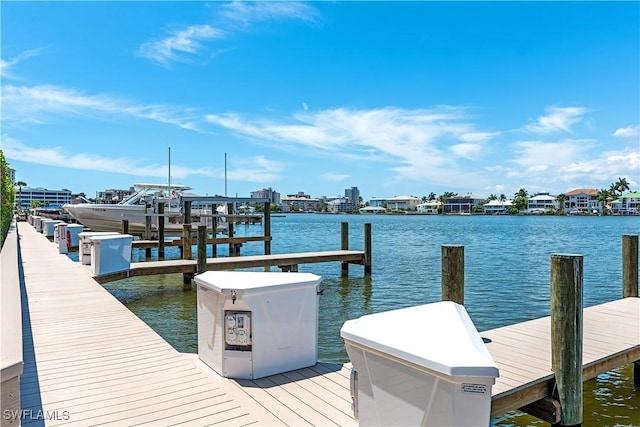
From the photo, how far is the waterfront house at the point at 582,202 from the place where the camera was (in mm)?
124750

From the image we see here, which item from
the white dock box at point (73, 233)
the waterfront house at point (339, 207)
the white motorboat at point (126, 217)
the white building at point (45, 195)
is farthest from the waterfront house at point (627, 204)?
the white building at point (45, 195)

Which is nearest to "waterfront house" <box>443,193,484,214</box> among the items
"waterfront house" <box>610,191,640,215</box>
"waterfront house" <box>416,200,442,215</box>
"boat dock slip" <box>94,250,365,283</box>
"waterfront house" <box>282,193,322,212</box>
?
"waterfront house" <box>416,200,442,215</box>

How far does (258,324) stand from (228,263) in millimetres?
9888

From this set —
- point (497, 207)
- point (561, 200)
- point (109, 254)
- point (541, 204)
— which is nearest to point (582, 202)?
point (561, 200)

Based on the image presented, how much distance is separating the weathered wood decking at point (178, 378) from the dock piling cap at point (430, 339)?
105cm

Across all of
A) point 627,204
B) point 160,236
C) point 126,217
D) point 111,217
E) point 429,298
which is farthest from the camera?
point 627,204

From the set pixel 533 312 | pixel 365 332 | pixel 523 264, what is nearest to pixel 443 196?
pixel 523 264

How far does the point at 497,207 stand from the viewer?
141250 millimetres

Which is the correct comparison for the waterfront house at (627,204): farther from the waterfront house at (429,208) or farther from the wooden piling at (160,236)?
the wooden piling at (160,236)

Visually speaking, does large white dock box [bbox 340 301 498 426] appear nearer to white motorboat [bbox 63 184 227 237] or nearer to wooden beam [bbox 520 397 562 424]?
wooden beam [bbox 520 397 562 424]

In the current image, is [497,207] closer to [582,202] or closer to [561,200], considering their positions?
[561,200]

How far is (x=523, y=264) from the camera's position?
70.7ft

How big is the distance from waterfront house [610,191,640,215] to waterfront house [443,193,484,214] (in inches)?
1508

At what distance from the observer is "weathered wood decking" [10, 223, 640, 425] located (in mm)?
3383
